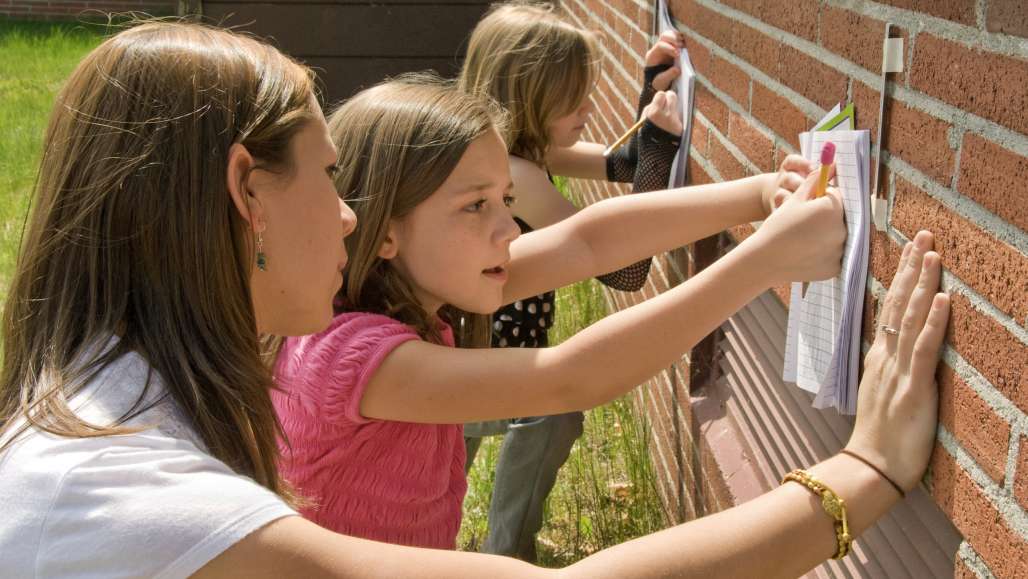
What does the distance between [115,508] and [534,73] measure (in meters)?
2.37

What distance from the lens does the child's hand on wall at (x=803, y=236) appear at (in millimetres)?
1798

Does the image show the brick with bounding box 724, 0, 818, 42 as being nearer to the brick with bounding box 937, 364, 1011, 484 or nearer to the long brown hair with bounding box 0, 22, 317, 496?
the brick with bounding box 937, 364, 1011, 484

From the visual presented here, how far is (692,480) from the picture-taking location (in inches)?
125

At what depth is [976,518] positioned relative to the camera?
144 centimetres

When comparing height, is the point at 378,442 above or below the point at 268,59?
below

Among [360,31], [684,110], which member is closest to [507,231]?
[684,110]

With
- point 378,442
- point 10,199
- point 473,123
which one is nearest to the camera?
point 378,442

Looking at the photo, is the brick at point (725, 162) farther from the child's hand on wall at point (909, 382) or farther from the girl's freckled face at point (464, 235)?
the child's hand on wall at point (909, 382)

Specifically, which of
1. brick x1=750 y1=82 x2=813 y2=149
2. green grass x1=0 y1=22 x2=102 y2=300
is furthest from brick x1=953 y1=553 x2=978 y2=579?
green grass x1=0 y1=22 x2=102 y2=300

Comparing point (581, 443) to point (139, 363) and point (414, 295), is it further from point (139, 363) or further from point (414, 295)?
point (139, 363)

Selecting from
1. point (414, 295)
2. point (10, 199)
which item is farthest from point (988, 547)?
point (10, 199)

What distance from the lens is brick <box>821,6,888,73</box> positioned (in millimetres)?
1730

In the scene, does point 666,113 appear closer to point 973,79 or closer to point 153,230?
point 973,79

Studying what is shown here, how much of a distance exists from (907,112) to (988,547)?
0.62 m
